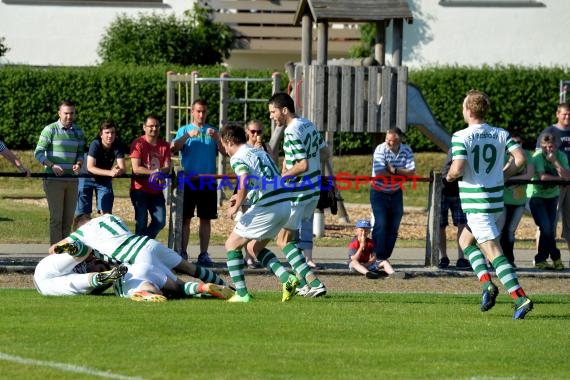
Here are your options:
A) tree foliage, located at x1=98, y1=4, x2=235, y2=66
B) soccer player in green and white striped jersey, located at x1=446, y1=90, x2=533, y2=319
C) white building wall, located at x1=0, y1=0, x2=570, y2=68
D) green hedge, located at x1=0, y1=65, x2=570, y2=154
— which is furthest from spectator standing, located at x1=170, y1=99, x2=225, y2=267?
white building wall, located at x1=0, y1=0, x2=570, y2=68

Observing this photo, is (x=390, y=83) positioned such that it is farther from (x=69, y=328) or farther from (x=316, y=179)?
(x=69, y=328)

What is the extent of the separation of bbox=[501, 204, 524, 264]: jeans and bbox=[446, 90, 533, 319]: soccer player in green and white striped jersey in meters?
4.94

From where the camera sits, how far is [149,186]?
16.2 metres

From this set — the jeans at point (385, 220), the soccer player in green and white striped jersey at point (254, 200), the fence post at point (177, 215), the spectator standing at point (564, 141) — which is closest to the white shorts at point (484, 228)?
the soccer player in green and white striped jersey at point (254, 200)

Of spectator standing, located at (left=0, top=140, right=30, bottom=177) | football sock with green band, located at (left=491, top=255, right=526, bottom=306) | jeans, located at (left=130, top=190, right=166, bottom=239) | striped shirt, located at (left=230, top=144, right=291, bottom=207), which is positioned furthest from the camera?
jeans, located at (left=130, top=190, right=166, bottom=239)

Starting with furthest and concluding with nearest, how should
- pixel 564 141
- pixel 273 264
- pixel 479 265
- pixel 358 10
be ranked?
1. pixel 358 10
2. pixel 564 141
3. pixel 273 264
4. pixel 479 265

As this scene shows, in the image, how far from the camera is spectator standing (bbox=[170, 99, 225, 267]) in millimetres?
16625

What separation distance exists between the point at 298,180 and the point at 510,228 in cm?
478

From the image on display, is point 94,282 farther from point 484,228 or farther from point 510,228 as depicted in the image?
point 510,228

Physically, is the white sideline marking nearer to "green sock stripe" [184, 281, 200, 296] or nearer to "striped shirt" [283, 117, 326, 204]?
"green sock stripe" [184, 281, 200, 296]

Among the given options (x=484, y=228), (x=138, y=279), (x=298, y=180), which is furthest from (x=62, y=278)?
(x=484, y=228)

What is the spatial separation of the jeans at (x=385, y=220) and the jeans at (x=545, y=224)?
1926 mm

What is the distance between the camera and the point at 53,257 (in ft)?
43.1

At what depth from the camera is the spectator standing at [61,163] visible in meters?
16.5
